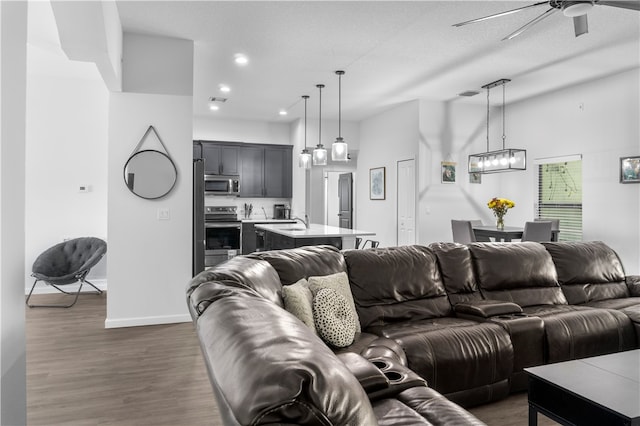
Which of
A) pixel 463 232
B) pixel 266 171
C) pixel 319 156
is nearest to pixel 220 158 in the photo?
pixel 266 171

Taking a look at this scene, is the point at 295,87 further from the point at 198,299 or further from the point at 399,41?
the point at 198,299

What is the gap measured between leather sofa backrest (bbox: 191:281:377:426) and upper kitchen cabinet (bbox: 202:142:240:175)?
25.1 ft

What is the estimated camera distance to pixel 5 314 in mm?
1419

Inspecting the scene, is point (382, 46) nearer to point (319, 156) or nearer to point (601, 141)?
point (319, 156)

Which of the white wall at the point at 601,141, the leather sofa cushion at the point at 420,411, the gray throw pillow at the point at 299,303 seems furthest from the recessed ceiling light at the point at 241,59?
the white wall at the point at 601,141

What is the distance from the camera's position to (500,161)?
6180mm

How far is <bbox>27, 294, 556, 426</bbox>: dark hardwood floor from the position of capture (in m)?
2.53

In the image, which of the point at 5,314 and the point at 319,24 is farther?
the point at 319,24

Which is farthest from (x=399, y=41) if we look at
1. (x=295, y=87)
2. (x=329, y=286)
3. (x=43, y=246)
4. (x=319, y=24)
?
(x=43, y=246)

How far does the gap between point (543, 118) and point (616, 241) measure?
2.24m

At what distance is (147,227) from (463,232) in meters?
4.31

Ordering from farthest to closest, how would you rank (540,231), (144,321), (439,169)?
(439,169) → (540,231) → (144,321)

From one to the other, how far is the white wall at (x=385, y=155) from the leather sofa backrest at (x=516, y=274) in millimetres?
3827

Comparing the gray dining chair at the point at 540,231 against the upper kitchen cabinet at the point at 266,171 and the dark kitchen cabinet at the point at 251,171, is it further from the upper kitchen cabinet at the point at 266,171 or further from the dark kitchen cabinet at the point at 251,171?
the dark kitchen cabinet at the point at 251,171
